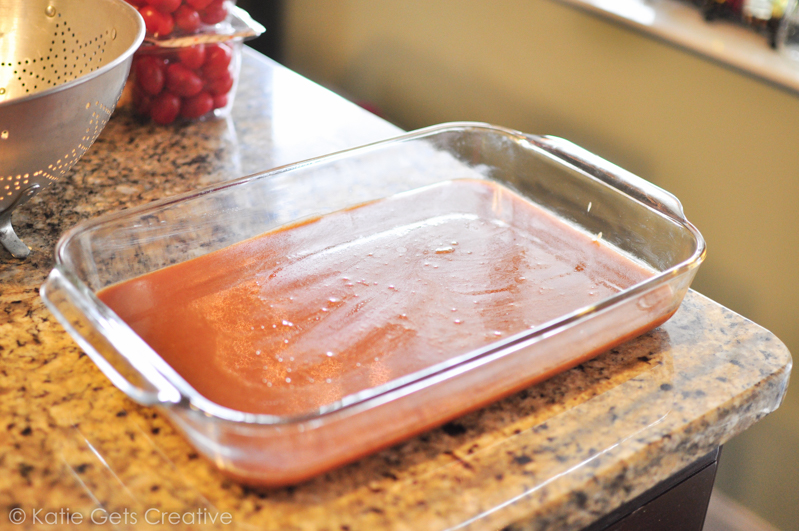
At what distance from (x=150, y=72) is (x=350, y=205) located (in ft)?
1.21

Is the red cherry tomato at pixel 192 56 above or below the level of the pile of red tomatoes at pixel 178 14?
below

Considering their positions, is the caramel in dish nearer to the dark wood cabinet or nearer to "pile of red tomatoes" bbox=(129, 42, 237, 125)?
the dark wood cabinet

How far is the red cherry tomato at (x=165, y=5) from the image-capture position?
94 cm

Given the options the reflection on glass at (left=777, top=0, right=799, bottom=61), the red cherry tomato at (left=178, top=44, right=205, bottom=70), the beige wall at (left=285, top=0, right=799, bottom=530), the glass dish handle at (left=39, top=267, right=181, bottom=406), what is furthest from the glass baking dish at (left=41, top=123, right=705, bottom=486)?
the reflection on glass at (left=777, top=0, right=799, bottom=61)

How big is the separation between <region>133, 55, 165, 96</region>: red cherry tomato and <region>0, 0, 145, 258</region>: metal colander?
14 centimetres

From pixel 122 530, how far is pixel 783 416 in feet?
4.02

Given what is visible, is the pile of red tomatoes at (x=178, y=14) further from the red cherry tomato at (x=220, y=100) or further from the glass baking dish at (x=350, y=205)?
the glass baking dish at (x=350, y=205)

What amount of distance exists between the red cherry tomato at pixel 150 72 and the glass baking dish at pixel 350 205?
1.07 feet

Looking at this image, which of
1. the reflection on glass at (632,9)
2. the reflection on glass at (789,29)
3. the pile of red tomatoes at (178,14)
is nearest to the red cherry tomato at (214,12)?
the pile of red tomatoes at (178,14)

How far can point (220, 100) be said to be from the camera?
3.55 ft

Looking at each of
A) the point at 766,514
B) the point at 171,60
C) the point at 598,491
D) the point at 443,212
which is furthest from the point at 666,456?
the point at 766,514

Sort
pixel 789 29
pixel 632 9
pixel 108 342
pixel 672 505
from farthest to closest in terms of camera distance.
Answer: pixel 632 9 < pixel 789 29 < pixel 672 505 < pixel 108 342

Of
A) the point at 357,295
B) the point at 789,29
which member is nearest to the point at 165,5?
the point at 357,295

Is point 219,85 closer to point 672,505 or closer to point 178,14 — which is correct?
point 178,14
